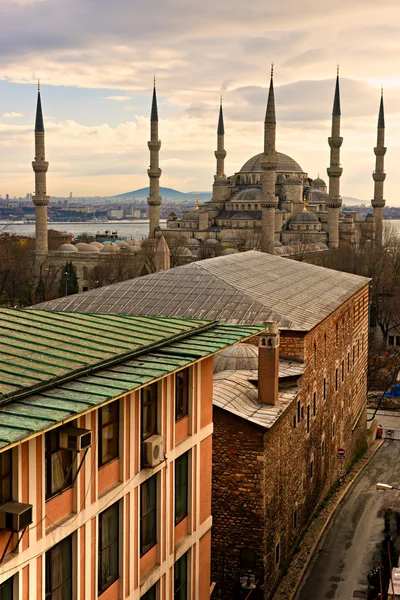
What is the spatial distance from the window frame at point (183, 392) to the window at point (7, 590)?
3.79m

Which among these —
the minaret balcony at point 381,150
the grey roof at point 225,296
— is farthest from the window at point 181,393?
the minaret balcony at point 381,150

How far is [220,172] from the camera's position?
259ft

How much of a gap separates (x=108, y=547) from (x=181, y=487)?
2112 mm

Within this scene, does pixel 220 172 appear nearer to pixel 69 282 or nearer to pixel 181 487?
pixel 69 282

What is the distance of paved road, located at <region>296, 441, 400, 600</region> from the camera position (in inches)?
672

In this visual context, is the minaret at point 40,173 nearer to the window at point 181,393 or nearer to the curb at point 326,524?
the curb at point 326,524

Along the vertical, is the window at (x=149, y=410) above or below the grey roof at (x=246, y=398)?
above

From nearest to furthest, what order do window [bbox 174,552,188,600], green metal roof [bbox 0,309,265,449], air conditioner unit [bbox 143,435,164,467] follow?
green metal roof [bbox 0,309,265,449] → air conditioner unit [bbox 143,435,164,467] → window [bbox 174,552,188,600]

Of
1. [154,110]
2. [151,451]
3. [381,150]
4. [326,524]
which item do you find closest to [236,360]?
[326,524]

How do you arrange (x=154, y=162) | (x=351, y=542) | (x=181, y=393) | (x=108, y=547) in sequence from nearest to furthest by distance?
(x=108, y=547), (x=181, y=393), (x=351, y=542), (x=154, y=162)

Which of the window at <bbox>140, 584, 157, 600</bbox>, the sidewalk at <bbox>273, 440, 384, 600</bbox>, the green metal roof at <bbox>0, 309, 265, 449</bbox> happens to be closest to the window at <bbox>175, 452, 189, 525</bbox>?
the window at <bbox>140, 584, 157, 600</bbox>

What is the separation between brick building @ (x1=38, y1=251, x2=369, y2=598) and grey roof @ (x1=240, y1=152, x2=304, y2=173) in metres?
49.9

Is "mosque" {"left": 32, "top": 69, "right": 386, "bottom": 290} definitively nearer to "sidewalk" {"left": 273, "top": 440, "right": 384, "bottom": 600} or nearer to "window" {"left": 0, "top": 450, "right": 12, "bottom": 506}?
"sidewalk" {"left": 273, "top": 440, "right": 384, "bottom": 600}

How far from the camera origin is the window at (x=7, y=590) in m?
6.89
